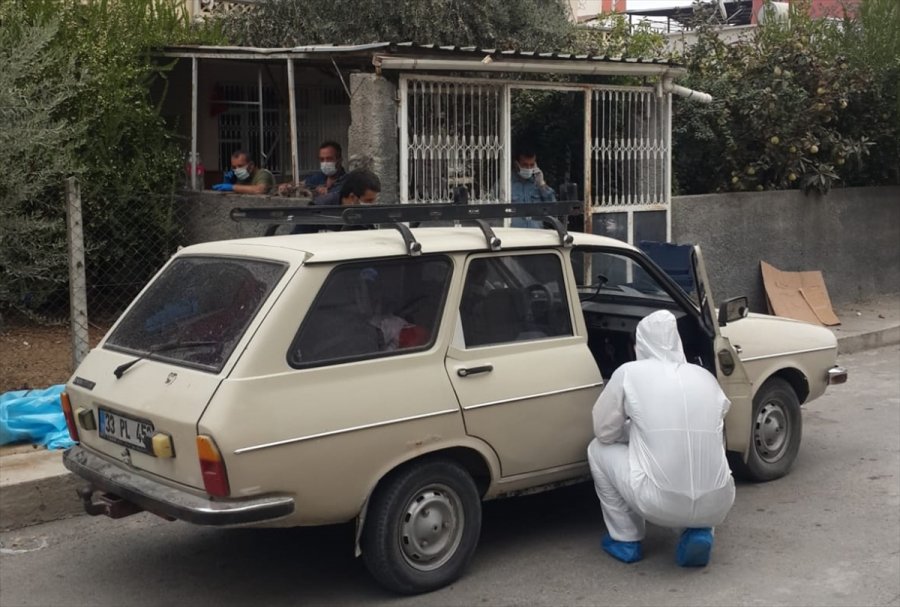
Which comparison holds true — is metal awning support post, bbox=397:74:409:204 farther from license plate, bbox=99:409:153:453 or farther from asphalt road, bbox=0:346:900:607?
license plate, bbox=99:409:153:453

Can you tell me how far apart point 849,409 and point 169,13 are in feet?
26.8

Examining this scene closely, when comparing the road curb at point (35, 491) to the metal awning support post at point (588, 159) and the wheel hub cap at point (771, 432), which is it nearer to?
the wheel hub cap at point (771, 432)

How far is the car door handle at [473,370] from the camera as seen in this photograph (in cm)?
495

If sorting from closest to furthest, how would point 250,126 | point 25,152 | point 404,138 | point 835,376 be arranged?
point 835,376 → point 25,152 → point 404,138 → point 250,126

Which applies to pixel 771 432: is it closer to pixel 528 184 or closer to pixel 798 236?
pixel 528 184

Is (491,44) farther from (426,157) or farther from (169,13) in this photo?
(426,157)

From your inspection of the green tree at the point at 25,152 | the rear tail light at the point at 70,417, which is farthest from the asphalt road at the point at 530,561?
the green tree at the point at 25,152

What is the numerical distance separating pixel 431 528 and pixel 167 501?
3.88 ft

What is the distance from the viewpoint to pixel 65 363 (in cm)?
840

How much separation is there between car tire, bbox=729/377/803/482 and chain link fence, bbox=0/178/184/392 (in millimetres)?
4355

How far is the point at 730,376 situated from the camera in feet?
19.5

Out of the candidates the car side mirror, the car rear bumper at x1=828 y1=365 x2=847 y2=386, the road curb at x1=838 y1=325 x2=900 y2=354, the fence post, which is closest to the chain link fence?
the fence post

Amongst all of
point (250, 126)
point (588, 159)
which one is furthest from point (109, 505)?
point (250, 126)

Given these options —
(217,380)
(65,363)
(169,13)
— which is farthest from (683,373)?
(169,13)
